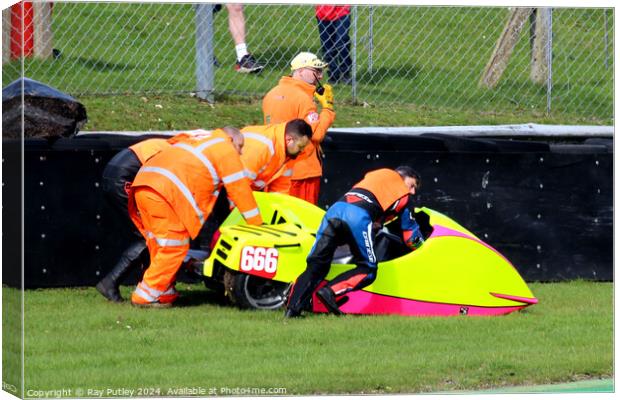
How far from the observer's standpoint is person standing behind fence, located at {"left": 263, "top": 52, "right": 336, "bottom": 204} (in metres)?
12.8

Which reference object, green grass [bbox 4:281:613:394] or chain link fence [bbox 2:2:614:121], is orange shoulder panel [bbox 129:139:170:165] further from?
green grass [bbox 4:281:613:394]

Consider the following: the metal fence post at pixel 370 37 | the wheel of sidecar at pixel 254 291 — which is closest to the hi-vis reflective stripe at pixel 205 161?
the wheel of sidecar at pixel 254 291

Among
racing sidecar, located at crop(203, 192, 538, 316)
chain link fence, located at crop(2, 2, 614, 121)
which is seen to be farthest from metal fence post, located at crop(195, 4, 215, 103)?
racing sidecar, located at crop(203, 192, 538, 316)

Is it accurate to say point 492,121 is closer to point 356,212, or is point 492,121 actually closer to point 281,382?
point 356,212

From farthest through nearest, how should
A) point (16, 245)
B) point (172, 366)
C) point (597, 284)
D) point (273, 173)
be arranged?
point (597, 284), point (273, 173), point (172, 366), point (16, 245)

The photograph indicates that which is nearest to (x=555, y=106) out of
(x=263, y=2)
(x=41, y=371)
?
(x=263, y=2)

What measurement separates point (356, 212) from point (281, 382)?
216 cm

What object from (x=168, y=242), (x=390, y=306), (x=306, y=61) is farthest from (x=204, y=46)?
(x=390, y=306)

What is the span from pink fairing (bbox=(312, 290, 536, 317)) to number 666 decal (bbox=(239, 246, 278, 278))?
15.2 inches

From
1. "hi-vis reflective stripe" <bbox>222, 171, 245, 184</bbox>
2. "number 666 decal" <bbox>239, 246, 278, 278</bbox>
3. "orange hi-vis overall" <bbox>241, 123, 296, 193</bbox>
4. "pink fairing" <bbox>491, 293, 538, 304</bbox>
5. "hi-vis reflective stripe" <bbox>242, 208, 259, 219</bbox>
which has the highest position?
"orange hi-vis overall" <bbox>241, 123, 296, 193</bbox>

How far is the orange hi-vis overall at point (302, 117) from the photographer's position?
1271 centimetres

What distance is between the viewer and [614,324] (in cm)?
1145

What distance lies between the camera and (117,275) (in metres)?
12.2

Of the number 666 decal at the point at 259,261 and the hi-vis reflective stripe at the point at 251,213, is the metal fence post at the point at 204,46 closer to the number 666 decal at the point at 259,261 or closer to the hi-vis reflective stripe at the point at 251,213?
the hi-vis reflective stripe at the point at 251,213
